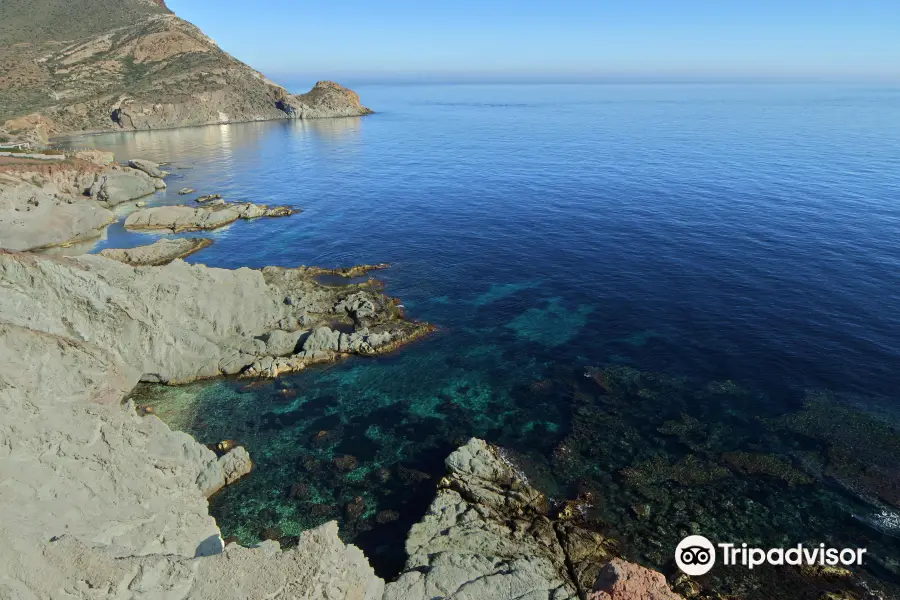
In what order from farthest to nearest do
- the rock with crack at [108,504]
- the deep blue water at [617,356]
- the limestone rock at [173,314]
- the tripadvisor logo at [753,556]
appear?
the limestone rock at [173,314] → the deep blue water at [617,356] → the tripadvisor logo at [753,556] → the rock with crack at [108,504]

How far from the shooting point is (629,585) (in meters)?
23.7

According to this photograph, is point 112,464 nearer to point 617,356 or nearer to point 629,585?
point 629,585

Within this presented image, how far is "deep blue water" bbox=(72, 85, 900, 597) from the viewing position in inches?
1277

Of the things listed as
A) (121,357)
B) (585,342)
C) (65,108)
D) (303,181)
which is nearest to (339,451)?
(121,357)

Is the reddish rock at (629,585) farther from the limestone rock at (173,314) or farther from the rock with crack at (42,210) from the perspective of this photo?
the rock with crack at (42,210)

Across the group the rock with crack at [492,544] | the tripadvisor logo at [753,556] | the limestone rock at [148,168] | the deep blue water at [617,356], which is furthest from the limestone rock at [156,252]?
the tripadvisor logo at [753,556]

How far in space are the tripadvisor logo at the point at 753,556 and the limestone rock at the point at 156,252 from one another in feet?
230

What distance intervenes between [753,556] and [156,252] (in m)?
77.7

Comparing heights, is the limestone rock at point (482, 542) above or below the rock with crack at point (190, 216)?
below

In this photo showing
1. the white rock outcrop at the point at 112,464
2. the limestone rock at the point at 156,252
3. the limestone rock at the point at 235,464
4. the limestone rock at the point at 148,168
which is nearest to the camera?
the white rock outcrop at the point at 112,464

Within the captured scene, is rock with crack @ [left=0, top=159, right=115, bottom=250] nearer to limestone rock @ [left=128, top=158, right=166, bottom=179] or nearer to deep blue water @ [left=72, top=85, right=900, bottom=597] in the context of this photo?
deep blue water @ [left=72, top=85, right=900, bottom=597]

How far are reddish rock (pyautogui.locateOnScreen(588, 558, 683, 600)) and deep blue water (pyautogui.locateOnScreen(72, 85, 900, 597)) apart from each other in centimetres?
445

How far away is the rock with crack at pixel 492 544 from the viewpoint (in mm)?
24094

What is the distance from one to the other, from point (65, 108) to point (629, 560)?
23683 centimetres
